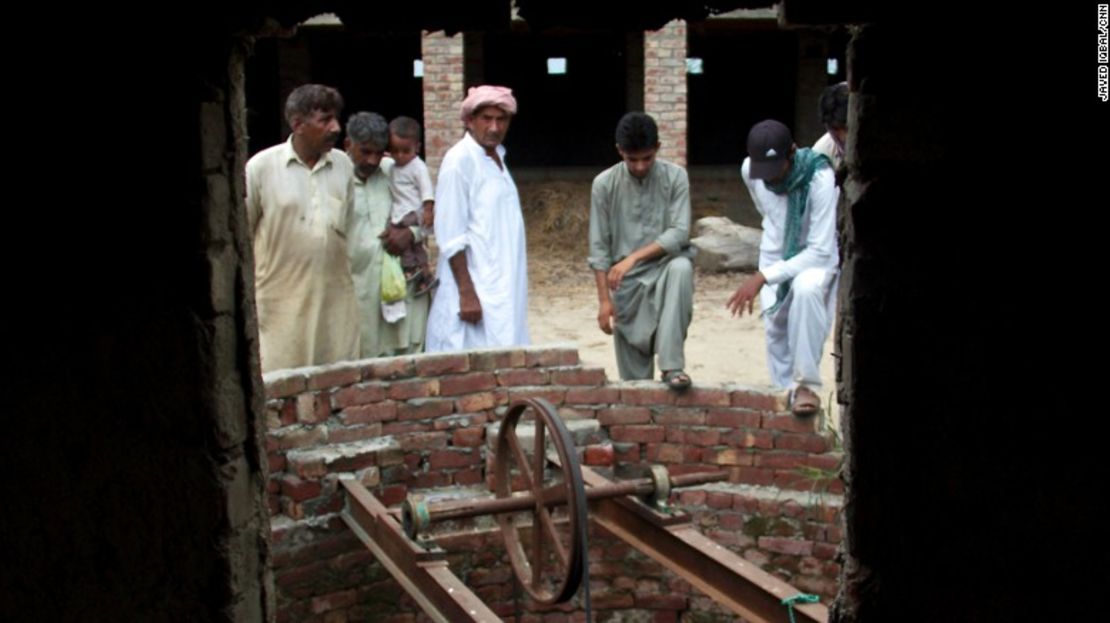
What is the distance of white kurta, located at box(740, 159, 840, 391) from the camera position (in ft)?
19.1

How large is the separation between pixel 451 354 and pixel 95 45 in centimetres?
350

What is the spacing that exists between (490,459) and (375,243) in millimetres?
1666

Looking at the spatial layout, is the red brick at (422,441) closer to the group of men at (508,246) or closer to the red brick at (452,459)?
the red brick at (452,459)

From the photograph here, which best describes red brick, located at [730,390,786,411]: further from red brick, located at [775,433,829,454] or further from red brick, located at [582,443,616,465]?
red brick, located at [582,443,616,465]

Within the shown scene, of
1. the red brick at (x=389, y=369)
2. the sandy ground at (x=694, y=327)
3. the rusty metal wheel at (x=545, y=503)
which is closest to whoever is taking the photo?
the rusty metal wheel at (x=545, y=503)

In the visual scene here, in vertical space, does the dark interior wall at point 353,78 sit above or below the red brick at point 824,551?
above

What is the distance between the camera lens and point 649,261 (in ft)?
20.8

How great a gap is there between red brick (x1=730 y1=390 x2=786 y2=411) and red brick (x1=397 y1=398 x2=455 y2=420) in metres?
1.23

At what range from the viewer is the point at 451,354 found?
5918mm

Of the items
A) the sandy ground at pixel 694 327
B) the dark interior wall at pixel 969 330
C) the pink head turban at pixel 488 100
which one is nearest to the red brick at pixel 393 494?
the pink head turban at pixel 488 100

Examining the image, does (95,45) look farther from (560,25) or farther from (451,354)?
(451,354)

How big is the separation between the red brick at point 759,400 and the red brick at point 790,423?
38 mm

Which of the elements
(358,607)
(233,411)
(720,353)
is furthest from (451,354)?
(720,353)

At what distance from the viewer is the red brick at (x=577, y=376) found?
603 centimetres
